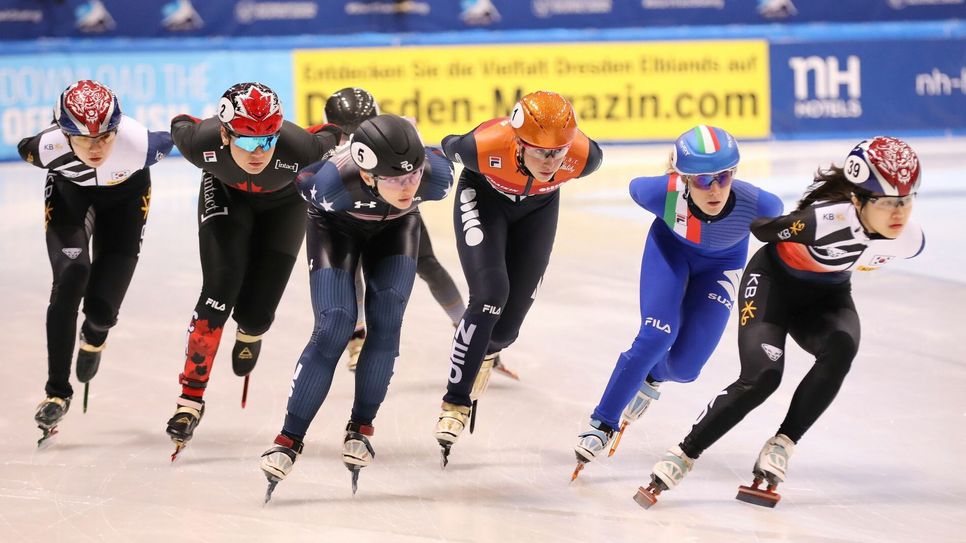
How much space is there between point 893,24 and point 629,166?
5.06 metres

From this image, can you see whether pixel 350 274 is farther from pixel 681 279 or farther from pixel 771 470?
pixel 771 470

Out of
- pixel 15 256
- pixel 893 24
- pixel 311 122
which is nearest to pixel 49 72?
pixel 311 122

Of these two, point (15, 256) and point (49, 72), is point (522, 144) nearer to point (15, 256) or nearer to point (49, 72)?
point (15, 256)

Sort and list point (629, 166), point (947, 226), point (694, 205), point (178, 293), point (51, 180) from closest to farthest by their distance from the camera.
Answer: point (694, 205) < point (51, 180) < point (178, 293) < point (947, 226) < point (629, 166)

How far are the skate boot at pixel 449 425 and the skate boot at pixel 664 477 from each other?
0.87 metres

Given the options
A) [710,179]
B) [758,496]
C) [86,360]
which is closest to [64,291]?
[86,360]

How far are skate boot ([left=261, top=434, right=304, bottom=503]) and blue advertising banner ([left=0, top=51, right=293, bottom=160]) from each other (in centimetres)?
1066

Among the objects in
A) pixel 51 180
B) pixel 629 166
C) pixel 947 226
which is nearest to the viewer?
pixel 51 180

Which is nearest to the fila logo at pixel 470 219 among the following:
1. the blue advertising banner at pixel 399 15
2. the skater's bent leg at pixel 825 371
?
the skater's bent leg at pixel 825 371

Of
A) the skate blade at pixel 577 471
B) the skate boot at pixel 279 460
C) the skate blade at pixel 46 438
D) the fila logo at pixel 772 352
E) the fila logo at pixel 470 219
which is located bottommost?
the skate blade at pixel 577 471

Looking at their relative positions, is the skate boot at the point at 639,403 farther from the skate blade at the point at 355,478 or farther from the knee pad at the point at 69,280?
the knee pad at the point at 69,280

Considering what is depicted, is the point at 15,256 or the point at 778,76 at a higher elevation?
the point at 15,256

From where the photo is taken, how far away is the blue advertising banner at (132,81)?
14.6 m

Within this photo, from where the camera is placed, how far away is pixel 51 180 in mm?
5691
